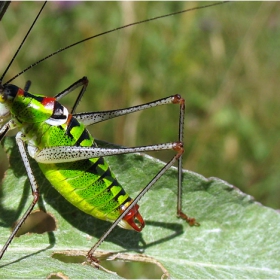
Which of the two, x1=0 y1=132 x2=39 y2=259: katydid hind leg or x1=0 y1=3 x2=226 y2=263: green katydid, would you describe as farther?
x1=0 y1=3 x2=226 y2=263: green katydid

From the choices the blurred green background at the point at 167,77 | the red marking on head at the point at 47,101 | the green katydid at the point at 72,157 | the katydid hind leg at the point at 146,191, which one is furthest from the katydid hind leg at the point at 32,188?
the blurred green background at the point at 167,77

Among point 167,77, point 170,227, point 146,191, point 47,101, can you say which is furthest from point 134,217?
point 167,77

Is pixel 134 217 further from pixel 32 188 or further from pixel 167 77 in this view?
pixel 167 77

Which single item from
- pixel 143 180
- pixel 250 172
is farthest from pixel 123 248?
pixel 250 172

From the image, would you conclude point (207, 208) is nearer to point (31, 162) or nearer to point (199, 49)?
point (31, 162)

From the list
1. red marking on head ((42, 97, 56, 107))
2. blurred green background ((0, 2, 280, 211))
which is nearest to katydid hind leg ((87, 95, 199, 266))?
red marking on head ((42, 97, 56, 107))

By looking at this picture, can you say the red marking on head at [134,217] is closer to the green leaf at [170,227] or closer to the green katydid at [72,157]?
the green katydid at [72,157]

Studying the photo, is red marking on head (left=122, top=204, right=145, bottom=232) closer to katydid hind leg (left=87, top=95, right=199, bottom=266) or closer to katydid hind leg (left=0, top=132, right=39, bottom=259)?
katydid hind leg (left=87, top=95, right=199, bottom=266)
